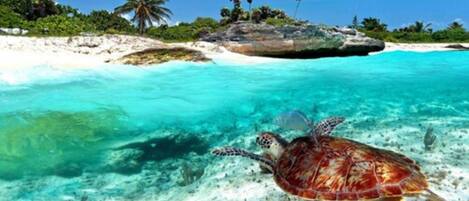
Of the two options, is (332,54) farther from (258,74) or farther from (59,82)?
(59,82)

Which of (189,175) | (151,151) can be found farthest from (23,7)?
(189,175)

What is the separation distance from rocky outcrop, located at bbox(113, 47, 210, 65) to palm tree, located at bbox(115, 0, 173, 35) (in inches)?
815

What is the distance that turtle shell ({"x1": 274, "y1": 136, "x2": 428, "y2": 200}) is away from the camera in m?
4.39

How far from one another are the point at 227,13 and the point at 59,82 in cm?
3304

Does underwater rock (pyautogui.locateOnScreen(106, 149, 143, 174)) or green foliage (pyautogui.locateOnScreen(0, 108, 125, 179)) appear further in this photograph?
green foliage (pyautogui.locateOnScreen(0, 108, 125, 179))

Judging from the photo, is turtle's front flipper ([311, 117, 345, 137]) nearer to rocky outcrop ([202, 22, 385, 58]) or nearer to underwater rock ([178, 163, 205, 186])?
underwater rock ([178, 163, 205, 186])

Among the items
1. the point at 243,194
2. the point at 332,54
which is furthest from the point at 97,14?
the point at 243,194

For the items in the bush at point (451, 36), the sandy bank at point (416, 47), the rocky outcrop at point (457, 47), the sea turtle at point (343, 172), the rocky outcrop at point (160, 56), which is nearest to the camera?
the sea turtle at point (343, 172)

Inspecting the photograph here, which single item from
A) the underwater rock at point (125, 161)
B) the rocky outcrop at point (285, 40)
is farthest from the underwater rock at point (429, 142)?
the rocky outcrop at point (285, 40)

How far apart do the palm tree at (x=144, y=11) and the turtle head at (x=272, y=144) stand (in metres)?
39.8

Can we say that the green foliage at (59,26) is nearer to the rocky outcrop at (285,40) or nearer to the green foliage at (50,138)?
the rocky outcrop at (285,40)

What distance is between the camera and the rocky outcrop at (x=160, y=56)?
2313cm

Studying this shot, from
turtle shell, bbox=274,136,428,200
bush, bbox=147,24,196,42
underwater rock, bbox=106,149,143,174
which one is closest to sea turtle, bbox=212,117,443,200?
turtle shell, bbox=274,136,428,200

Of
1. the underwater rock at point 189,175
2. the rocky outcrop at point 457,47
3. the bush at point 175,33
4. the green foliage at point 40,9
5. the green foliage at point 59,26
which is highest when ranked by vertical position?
the green foliage at point 40,9
